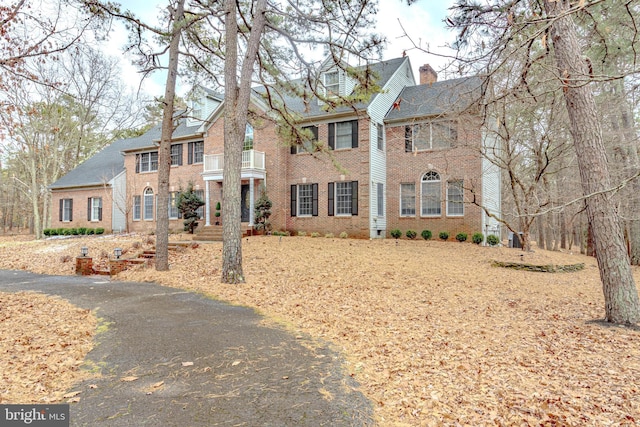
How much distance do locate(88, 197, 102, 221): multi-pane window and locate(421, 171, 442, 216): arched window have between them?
20.4 meters

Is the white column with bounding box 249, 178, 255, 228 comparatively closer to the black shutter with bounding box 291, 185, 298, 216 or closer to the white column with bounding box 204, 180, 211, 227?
the black shutter with bounding box 291, 185, 298, 216

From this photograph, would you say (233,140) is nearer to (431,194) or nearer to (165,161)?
(165,161)

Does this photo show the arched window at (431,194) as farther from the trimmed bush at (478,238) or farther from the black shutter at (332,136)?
the black shutter at (332,136)

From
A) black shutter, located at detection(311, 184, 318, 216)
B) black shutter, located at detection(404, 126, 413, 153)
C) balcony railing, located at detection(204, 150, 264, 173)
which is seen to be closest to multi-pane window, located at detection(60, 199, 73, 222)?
balcony railing, located at detection(204, 150, 264, 173)

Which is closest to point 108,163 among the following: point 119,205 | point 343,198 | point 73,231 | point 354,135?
point 119,205

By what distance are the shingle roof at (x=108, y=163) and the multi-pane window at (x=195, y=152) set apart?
91cm

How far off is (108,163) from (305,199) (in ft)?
54.7

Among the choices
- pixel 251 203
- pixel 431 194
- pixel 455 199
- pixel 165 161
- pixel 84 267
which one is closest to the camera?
pixel 165 161

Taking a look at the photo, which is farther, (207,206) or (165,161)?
(207,206)

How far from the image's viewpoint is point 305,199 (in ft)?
59.8

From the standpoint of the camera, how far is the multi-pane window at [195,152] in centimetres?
2130

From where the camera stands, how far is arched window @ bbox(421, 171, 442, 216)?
54.2ft

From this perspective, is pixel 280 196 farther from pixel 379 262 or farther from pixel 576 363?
pixel 576 363

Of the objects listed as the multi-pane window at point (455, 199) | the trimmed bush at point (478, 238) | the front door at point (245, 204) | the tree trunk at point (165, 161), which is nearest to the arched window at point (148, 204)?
the front door at point (245, 204)
